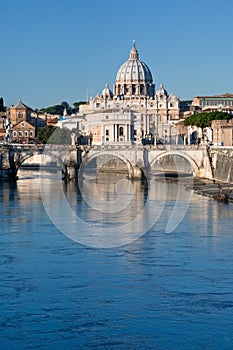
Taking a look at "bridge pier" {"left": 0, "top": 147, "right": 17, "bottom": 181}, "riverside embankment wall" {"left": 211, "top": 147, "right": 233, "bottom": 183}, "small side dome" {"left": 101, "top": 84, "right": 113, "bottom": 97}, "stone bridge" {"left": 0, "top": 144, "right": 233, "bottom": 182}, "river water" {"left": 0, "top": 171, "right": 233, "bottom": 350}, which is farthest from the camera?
"small side dome" {"left": 101, "top": 84, "right": 113, "bottom": 97}

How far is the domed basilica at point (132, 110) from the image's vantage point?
82.1 meters

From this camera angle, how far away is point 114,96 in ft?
347

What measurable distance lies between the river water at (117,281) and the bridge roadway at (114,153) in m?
19.5

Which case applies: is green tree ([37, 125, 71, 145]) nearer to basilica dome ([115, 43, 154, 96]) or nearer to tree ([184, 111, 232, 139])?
tree ([184, 111, 232, 139])

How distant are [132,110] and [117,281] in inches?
2928

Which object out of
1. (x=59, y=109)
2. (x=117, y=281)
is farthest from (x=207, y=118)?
(x=59, y=109)

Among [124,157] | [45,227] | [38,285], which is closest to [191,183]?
[124,157]

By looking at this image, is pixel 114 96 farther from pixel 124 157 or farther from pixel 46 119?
pixel 124 157

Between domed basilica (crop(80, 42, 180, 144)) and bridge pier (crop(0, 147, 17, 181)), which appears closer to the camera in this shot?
bridge pier (crop(0, 147, 17, 181))

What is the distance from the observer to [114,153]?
5075cm

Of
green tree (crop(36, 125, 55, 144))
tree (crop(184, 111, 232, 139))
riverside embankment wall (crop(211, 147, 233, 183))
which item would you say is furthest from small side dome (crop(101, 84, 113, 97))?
riverside embankment wall (crop(211, 147, 233, 183))

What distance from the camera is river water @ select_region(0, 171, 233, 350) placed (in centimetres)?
1409

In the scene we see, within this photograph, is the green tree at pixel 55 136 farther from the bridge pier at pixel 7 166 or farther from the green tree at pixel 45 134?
the bridge pier at pixel 7 166

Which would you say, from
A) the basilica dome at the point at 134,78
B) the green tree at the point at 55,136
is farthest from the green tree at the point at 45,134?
the basilica dome at the point at 134,78
